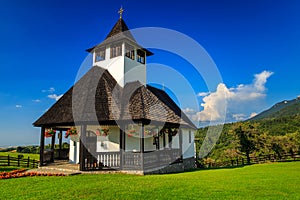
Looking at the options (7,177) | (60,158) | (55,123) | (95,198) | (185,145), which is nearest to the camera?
(95,198)

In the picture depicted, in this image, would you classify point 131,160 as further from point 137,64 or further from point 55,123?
point 137,64

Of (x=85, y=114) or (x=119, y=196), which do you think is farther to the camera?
(x=85, y=114)

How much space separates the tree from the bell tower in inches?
683

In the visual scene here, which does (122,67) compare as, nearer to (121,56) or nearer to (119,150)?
(121,56)

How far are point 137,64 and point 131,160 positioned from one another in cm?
802

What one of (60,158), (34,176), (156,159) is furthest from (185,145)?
(34,176)

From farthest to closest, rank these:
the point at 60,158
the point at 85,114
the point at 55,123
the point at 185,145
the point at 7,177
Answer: the point at 185,145 < the point at 60,158 < the point at 55,123 < the point at 85,114 < the point at 7,177

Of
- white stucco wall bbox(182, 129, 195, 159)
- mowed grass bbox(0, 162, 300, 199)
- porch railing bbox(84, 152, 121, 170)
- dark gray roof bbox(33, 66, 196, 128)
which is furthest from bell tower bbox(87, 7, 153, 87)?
mowed grass bbox(0, 162, 300, 199)

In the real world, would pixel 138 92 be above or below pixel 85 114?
above

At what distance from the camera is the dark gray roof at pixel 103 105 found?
11758mm

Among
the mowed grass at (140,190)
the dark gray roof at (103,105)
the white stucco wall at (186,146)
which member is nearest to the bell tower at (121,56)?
the dark gray roof at (103,105)

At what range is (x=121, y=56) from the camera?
15.5m

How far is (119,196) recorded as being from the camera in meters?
6.59

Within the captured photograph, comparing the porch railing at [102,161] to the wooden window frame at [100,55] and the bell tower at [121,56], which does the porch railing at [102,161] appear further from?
the wooden window frame at [100,55]
